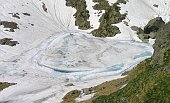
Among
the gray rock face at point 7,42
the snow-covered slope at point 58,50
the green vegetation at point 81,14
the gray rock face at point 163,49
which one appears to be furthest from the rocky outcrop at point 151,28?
the gray rock face at point 163,49

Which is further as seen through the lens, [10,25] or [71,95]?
[10,25]

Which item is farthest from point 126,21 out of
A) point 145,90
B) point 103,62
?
point 145,90

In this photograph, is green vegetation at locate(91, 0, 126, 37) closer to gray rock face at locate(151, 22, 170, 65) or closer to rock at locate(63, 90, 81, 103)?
rock at locate(63, 90, 81, 103)

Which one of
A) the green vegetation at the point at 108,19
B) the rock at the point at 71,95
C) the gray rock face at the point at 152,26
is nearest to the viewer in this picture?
the rock at the point at 71,95

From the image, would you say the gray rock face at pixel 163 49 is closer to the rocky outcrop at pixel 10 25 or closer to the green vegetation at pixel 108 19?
the green vegetation at pixel 108 19

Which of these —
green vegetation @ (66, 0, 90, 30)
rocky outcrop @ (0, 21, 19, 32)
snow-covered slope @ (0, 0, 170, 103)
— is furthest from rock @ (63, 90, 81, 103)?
green vegetation @ (66, 0, 90, 30)

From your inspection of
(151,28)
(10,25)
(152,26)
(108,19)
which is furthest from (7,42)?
(152,26)

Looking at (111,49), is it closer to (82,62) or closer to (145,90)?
(82,62)

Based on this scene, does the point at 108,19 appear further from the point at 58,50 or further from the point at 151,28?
the point at 58,50
